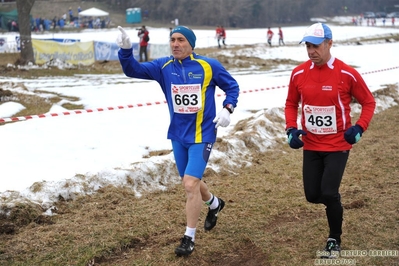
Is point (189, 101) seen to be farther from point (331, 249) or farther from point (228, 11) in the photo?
point (228, 11)

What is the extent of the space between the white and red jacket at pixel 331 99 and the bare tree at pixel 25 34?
25.0 meters

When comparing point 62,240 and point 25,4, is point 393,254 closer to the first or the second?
point 62,240

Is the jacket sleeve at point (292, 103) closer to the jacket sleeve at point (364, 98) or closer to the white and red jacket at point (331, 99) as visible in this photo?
the white and red jacket at point (331, 99)

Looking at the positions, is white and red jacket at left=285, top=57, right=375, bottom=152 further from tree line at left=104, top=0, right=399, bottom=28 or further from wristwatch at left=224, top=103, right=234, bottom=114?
tree line at left=104, top=0, right=399, bottom=28

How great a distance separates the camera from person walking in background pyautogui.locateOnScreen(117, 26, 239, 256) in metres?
5.20

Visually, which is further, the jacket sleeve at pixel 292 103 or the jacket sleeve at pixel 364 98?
the jacket sleeve at pixel 292 103

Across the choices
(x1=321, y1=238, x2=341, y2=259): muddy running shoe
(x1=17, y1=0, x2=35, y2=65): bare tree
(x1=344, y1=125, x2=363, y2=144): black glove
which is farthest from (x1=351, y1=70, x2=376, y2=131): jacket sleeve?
(x1=17, y1=0, x2=35, y2=65): bare tree

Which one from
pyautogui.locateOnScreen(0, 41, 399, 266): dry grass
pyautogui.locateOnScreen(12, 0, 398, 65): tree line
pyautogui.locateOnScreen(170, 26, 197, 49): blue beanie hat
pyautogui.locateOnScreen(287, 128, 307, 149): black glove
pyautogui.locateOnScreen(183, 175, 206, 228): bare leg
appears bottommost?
pyautogui.locateOnScreen(0, 41, 399, 266): dry grass

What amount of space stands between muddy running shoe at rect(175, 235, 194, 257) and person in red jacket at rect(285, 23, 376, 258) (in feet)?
4.03

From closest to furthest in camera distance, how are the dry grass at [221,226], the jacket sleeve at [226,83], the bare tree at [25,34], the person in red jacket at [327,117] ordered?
the person in red jacket at [327,117] → the dry grass at [221,226] → the jacket sleeve at [226,83] → the bare tree at [25,34]

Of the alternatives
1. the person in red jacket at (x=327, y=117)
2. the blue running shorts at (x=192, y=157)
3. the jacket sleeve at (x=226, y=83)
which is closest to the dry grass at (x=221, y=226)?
A: the person in red jacket at (x=327, y=117)

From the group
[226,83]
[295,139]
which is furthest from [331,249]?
[226,83]

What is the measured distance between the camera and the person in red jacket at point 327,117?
4.95 metres

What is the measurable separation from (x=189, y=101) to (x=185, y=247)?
4.65ft
